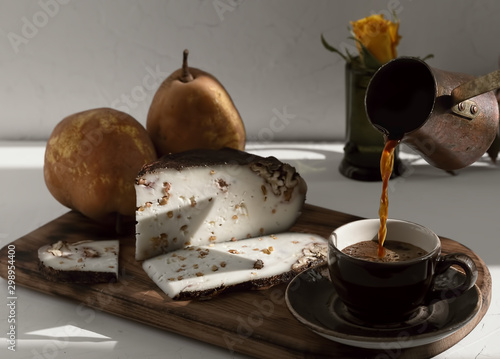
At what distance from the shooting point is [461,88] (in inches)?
53.0

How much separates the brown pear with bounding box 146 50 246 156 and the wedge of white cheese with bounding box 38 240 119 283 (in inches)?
13.8

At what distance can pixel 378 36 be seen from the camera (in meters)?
1.99

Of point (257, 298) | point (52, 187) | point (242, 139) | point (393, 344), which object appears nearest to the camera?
point (393, 344)

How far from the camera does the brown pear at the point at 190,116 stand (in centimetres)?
191

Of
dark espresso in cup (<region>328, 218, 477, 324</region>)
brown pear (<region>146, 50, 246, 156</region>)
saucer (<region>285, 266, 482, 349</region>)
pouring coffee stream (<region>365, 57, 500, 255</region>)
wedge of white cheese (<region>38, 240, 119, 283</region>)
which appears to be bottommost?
wedge of white cheese (<region>38, 240, 119, 283</region>)

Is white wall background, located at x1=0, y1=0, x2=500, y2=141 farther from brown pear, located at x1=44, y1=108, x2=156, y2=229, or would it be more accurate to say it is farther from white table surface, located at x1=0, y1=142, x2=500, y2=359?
brown pear, located at x1=44, y1=108, x2=156, y2=229

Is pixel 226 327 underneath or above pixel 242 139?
underneath

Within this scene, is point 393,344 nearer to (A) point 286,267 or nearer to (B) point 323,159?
(A) point 286,267

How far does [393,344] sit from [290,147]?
1317 mm

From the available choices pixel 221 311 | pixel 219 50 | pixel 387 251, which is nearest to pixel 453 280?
pixel 387 251

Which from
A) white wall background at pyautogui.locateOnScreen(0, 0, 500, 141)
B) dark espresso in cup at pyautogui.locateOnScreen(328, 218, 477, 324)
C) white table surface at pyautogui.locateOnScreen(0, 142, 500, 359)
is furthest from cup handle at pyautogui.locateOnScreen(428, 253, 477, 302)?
white wall background at pyautogui.locateOnScreen(0, 0, 500, 141)

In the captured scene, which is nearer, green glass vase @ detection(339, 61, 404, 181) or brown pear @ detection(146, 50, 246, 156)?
brown pear @ detection(146, 50, 246, 156)

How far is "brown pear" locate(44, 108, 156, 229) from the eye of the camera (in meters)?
1.74

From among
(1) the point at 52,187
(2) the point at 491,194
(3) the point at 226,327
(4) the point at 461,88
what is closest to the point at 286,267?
(3) the point at 226,327
